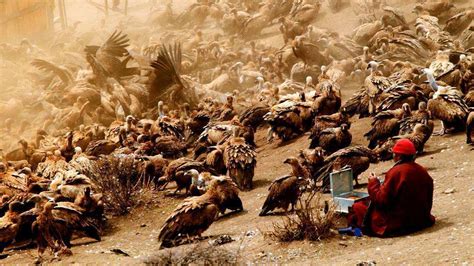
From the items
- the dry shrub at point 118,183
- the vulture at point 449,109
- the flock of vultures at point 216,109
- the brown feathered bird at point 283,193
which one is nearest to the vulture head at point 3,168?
the flock of vultures at point 216,109

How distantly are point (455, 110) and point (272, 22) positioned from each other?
1632cm

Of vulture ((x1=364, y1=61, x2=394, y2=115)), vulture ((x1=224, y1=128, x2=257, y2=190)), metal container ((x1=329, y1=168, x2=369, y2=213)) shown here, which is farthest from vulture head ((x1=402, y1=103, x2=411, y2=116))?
metal container ((x1=329, y1=168, x2=369, y2=213))

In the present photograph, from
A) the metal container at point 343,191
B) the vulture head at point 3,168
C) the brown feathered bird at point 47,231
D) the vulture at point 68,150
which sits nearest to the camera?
the metal container at point 343,191

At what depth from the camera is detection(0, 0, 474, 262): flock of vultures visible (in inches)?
396

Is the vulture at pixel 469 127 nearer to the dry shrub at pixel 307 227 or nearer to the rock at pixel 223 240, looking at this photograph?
the dry shrub at pixel 307 227

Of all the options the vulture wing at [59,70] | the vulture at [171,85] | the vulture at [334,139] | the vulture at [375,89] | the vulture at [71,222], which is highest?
the vulture wing at [59,70]

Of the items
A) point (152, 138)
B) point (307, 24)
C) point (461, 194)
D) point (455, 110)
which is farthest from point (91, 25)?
point (461, 194)

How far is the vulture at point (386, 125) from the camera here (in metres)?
11.8

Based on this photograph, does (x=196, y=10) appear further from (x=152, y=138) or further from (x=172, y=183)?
(x=172, y=183)

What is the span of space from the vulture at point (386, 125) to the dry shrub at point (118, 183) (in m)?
3.70

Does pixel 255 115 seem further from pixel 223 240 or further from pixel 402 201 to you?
pixel 402 201

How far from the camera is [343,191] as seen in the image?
8.49 m

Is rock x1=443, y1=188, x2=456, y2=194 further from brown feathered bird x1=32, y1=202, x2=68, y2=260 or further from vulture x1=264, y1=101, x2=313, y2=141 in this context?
vulture x1=264, y1=101, x2=313, y2=141

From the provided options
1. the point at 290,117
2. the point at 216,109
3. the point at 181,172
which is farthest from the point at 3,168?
the point at 290,117
